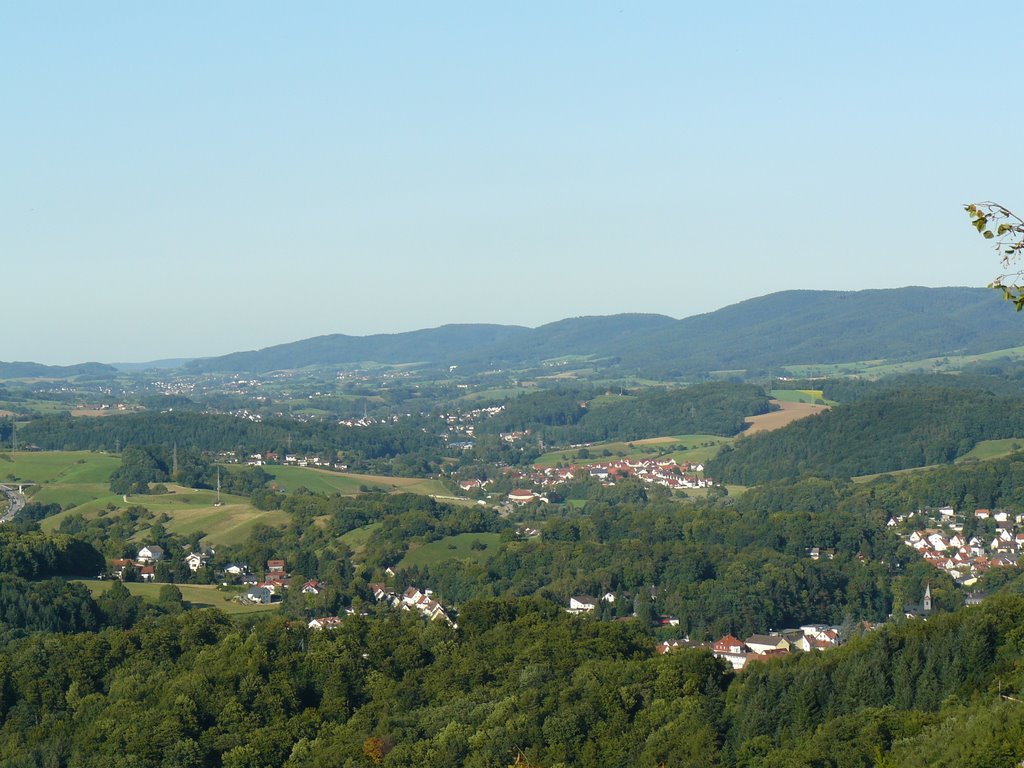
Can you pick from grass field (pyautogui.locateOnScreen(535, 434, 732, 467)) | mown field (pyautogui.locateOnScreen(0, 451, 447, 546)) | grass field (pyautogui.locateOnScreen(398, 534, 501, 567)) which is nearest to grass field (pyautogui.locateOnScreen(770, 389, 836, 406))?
grass field (pyautogui.locateOnScreen(535, 434, 732, 467))

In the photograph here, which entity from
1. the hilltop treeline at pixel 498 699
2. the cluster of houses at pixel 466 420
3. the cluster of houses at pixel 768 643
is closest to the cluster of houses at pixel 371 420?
the cluster of houses at pixel 466 420

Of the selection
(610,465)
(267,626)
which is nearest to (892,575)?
(267,626)

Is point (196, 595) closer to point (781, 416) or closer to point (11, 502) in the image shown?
point (11, 502)

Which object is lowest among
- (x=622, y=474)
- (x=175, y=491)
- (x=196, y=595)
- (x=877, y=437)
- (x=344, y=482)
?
(x=622, y=474)

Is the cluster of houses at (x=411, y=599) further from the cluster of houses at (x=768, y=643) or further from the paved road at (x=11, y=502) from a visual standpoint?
the paved road at (x=11, y=502)

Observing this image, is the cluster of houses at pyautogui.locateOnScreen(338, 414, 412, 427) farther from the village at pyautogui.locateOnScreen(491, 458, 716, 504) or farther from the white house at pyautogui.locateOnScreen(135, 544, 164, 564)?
the white house at pyautogui.locateOnScreen(135, 544, 164, 564)

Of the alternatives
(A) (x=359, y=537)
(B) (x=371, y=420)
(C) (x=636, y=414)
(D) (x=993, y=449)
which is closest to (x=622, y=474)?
(D) (x=993, y=449)
